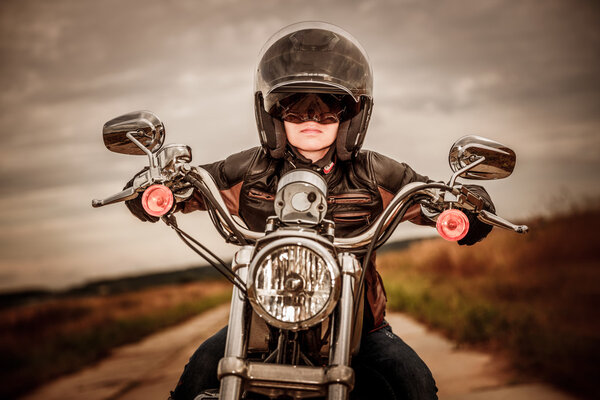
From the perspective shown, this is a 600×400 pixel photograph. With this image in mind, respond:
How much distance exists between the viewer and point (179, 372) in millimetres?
4340

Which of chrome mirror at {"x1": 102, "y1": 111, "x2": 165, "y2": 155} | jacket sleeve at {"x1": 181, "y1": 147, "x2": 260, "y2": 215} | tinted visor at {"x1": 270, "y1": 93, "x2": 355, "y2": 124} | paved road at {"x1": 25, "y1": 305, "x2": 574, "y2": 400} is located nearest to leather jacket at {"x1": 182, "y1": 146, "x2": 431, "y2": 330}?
jacket sleeve at {"x1": 181, "y1": 147, "x2": 260, "y2": 215}

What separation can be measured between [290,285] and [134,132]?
A: 587 millimetres

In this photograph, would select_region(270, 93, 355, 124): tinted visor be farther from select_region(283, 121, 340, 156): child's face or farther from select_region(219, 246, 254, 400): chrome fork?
select_region(219, 246, 254, 400): chrome fork

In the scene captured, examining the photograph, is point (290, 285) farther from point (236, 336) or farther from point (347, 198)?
point (347, 198)

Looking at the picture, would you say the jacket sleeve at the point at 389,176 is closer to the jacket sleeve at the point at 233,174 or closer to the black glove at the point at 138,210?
the jacket sleeve at the point at 233,174

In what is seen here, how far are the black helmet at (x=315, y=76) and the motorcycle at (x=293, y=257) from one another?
1.12 ft

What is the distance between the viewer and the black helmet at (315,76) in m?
1.34

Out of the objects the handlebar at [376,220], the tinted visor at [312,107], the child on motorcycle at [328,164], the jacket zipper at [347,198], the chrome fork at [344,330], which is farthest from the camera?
the jacket zipper at [347,198]

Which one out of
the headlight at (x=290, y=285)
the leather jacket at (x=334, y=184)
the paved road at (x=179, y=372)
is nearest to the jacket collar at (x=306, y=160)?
the leather jacket at (x=334, y=184)

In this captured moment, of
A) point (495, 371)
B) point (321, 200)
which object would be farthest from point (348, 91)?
point (495, 371)

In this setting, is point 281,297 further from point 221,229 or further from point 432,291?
point 432,291

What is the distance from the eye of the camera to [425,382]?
4.23ft

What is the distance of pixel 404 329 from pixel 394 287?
1.35 m

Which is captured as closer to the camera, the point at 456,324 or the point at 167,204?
the point at 167,204
